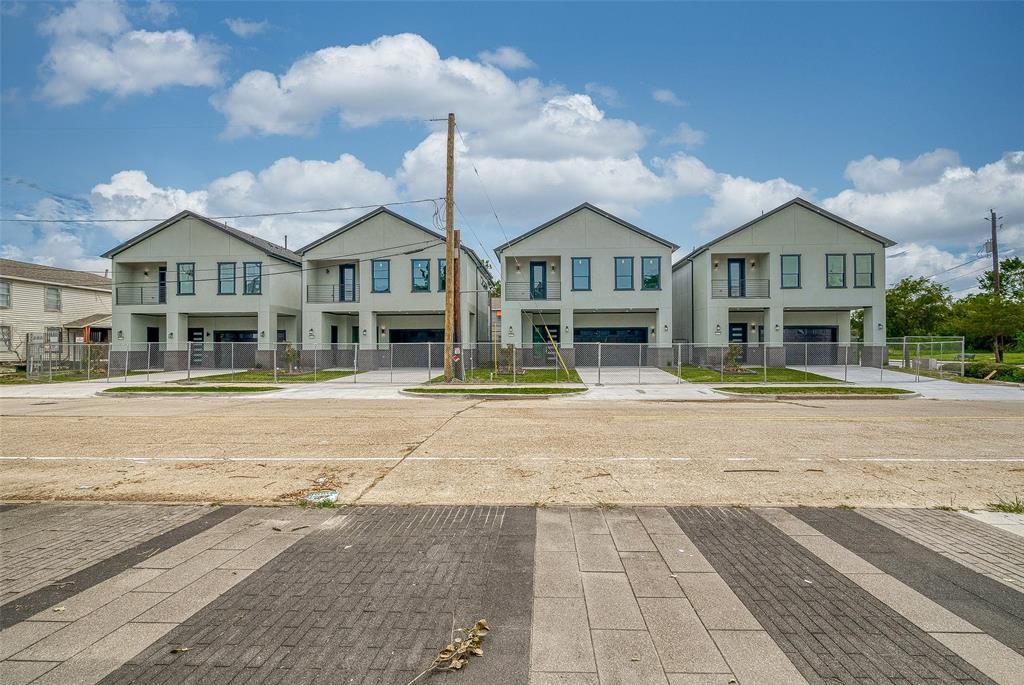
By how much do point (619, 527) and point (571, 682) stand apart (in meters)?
2.67

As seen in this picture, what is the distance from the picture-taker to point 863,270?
34688 mm

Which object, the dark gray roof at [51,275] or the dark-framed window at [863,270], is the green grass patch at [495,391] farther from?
the dark gray roof at [51,275]

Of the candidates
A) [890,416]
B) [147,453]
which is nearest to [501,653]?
[147,453]

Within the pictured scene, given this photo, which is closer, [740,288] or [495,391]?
[495,391]

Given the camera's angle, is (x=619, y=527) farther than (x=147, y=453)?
No

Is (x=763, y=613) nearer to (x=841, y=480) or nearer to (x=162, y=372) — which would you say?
(x=841, y=480)

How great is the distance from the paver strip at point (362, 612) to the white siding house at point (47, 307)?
143 feet

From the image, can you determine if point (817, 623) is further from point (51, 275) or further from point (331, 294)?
point (51, 275)

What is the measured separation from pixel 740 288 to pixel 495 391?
2174 centimetres

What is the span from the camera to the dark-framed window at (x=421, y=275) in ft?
117

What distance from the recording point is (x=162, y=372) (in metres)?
35.0

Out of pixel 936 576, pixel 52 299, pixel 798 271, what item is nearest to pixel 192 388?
pixel 936 576

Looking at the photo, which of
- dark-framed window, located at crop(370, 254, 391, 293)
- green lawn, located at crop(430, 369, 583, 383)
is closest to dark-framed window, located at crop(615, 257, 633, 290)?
green lawn, located at crop(430, 369, 583, 383)

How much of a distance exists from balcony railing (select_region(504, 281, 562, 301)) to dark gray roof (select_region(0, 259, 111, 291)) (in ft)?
115
